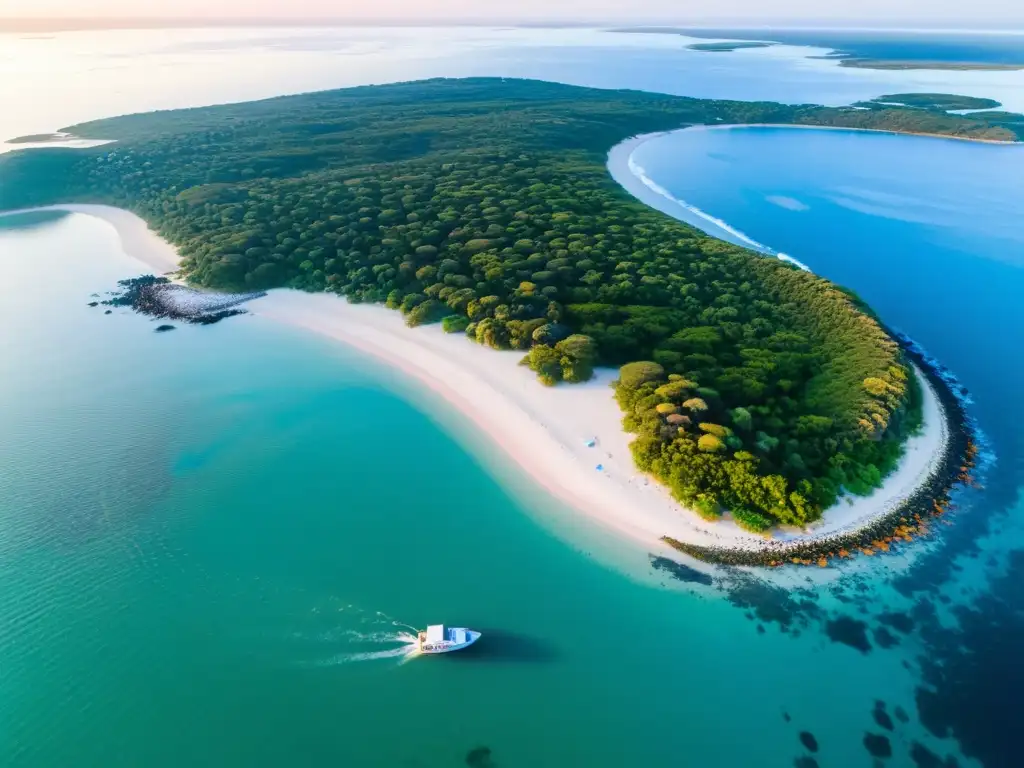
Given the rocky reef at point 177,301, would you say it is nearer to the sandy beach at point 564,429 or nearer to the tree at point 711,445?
the sandy beach at point 564,429

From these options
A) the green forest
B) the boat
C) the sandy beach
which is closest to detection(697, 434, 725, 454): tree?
the green forest

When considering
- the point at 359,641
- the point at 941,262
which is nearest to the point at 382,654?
the point at 359,641

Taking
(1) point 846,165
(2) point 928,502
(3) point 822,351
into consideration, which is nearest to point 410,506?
(2) point 928,502

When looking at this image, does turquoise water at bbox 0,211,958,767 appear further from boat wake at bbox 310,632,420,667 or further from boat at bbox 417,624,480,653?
boat at bbox 417,624,480,653

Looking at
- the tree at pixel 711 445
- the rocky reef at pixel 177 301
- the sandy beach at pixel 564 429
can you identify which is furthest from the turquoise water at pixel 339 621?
the rocky reef at pixel 177 301

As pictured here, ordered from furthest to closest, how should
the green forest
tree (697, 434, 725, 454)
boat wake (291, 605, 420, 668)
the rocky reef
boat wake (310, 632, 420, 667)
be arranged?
the rocky reef → the green forest → tree (697, 434, 725, 454) → boat wake (291, 605, 420, 668) → boat wake (310, 632, 420, 667)

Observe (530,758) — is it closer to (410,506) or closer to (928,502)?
(410,506)
